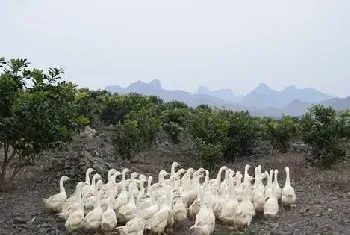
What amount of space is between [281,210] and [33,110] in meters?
5.45

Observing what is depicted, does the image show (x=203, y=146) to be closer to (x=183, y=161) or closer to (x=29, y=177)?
(x=183, y=161)

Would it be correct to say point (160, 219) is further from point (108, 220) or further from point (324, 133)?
point (324, 133)

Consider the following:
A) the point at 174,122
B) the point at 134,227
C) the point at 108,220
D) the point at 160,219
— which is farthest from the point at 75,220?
the point at 174,122

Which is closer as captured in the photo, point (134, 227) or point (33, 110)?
point (134, 227)

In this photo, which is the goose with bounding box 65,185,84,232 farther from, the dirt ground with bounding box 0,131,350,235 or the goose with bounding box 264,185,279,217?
the goose with bounding box 264,185,279,217

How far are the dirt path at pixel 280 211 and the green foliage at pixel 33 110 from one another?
1027 millimetres

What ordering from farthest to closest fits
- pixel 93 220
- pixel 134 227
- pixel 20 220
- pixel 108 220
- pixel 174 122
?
pixel 174 122, pixel 20 220, pixel 93 220, pixel 108 220, pixel 134 227

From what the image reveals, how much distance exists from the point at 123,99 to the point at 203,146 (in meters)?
9.76

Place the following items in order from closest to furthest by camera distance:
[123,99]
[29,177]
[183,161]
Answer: [29,177]
[183,161]
[123,99]

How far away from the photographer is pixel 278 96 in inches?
6624

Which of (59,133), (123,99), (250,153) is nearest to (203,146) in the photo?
(250,153)

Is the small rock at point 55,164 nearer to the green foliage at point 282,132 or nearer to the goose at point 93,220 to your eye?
the goose at point 93,220

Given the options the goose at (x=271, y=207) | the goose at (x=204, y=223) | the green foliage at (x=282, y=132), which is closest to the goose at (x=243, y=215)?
the goose at (x=204, y=223)

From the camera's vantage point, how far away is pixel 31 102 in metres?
10.2
